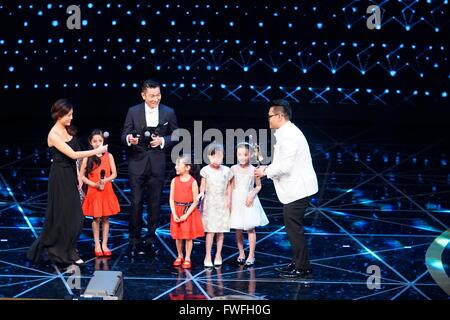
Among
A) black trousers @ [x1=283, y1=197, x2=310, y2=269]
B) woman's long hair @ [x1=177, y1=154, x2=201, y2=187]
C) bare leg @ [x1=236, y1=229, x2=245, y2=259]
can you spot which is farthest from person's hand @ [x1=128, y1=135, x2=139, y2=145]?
black trousers @ [x1=283, y1=197, x2=310, y2=269]

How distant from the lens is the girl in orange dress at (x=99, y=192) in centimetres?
716

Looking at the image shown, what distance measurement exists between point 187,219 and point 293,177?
0.91 metres

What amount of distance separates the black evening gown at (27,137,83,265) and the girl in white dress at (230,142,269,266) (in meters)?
1.24

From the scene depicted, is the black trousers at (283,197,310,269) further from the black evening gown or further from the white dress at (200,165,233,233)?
the black evening gown

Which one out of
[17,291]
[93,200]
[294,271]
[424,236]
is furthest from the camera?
[424,236]

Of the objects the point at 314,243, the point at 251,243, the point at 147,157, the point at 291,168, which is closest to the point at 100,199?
the point at 147,157

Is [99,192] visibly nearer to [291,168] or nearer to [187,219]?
[187,219]

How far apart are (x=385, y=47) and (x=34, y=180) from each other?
275 inches

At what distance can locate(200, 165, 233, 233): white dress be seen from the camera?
6918 millimetres

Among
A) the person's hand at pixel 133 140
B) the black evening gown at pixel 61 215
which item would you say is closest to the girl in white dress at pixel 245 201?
the person's hand at pixel 133 140

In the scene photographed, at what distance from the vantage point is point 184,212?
690 centimetres

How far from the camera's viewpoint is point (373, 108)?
14.9 metres

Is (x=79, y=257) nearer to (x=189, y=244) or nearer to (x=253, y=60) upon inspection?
(x=189, y=244)
